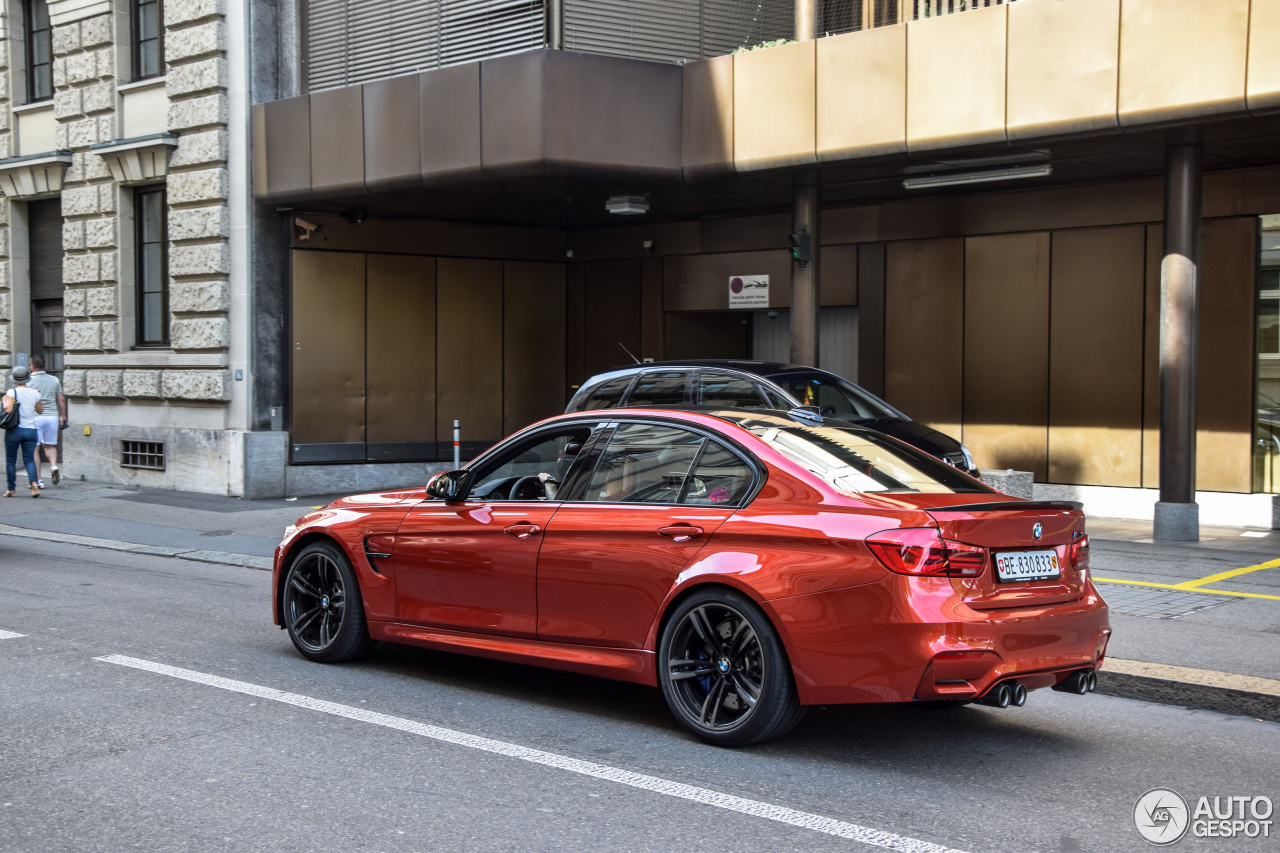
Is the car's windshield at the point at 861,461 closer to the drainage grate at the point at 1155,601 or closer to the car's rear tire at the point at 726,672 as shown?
the car's rear tire at the point at 726,672

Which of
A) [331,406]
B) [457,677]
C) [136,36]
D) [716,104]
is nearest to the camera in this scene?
[457,677]

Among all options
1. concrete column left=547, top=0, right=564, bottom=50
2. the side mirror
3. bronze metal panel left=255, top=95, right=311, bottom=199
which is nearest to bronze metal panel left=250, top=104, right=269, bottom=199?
bronze metal panel left=255, top=95, right=311, bottom=199

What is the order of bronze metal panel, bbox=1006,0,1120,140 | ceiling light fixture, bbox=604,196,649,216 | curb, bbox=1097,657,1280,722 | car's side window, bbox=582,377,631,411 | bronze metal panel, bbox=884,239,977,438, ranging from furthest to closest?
1. bronze metal panel, bbox=884,239,977,438
2. ceiling light fixture, bbox=604,196,649,216
3. car's side window, bbox=582,377,631,411
4. bronze metal panel, bbox=1006,0,1120,140
5. curb, bbox=1097,657,1280,722

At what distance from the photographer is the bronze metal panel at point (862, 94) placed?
42.2ft

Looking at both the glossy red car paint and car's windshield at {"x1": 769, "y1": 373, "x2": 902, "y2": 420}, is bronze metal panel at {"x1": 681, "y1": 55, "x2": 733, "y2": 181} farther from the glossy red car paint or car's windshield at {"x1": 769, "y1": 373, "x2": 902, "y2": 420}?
the glossy red car paint

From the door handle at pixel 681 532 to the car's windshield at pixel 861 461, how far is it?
1.78ft

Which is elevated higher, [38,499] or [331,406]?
[331,406]

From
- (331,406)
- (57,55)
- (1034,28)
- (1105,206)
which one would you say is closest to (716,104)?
(1034,28)

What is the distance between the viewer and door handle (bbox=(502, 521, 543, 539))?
6180 millimetres

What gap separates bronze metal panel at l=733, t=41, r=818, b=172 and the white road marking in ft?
29.7

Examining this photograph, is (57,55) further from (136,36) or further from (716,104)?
(716,104)

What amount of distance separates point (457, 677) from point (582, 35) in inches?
372

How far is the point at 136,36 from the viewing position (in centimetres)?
1900

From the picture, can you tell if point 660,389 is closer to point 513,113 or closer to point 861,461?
point 513,113
